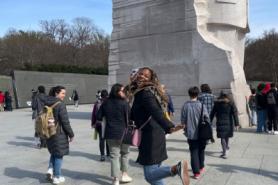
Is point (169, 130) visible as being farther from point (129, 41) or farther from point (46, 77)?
point (46, 77)

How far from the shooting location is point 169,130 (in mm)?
4910

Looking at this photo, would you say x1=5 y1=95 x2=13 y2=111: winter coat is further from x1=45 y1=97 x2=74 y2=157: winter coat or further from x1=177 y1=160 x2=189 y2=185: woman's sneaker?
x1=177 y1=160 x2=189 y2=185: woman's sneaker

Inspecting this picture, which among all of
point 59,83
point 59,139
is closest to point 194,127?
point 59,139

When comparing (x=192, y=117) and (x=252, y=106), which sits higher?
(x=192, y=117)

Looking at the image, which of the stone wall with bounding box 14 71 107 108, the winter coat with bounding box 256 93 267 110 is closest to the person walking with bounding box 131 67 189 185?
the winter coat with bounding box 256 93 267 110

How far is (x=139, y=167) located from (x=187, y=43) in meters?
8.68

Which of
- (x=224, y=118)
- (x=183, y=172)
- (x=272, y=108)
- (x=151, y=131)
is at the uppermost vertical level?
(x=151, y=131)

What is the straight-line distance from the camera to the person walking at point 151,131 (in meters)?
5.15

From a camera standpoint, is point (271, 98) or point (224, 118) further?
point (271, 98)

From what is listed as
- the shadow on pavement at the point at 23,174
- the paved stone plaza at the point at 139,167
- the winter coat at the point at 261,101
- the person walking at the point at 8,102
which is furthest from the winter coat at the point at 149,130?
the person walking at the point at 8,102

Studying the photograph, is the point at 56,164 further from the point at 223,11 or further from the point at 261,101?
Result: the point at 223,11

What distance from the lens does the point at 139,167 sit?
8.20 m

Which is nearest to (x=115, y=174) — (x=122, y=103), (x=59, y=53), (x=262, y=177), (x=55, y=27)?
(x=122, y=103)

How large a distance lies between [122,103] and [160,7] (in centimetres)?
1045
